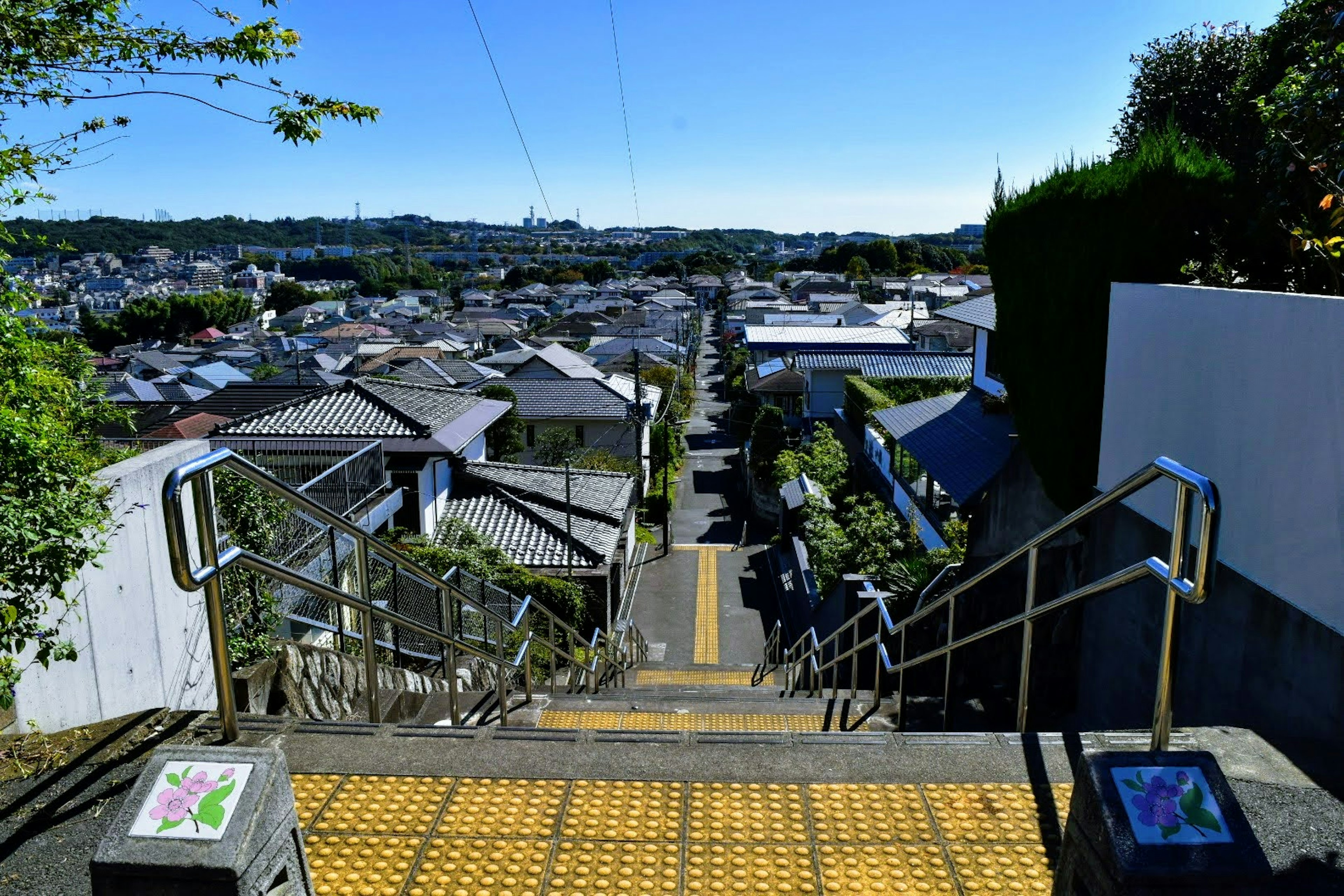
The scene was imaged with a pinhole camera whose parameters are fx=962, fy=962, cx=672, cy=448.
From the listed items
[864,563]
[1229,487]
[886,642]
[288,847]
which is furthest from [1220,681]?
[864,563]

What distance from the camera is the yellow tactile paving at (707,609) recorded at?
19.3 meters

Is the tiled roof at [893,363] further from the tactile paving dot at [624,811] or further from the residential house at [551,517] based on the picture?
the tactile paving dot at [624,811]

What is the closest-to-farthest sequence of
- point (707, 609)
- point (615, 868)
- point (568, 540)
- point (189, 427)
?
point (615, 868) → point (568, 540) → point (707, 609) → point (189, 427)

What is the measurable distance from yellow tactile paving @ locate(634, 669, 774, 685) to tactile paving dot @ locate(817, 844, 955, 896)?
9446 millimetres

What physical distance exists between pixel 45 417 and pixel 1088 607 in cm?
705

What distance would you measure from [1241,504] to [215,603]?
5107 mm

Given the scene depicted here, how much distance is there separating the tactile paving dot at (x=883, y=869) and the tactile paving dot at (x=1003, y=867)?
0.06 metres

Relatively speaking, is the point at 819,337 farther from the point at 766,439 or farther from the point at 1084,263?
the point at 1084,263

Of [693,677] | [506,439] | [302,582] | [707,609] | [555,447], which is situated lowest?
[707,609]

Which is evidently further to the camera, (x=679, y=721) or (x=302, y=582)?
(x=679, y=721)

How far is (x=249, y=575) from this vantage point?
19.0 feet

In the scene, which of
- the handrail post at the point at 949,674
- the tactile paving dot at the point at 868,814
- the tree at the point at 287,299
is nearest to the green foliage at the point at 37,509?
the tactile paving dot at the point at 868,814

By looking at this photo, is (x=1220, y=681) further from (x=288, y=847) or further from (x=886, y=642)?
(x=288, y=847)

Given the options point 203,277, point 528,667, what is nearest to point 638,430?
point 528,667
